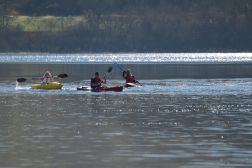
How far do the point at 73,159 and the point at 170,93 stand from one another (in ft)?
124

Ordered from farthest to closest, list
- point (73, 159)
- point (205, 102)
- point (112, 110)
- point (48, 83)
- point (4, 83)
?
1. point (4, 83)
2. point (48, 83)
3. point (205, 102)
4. point (112, 110)
5. point (73, 159)

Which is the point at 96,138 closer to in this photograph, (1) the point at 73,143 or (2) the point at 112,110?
(1) the point at 73,143

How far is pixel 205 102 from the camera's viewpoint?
60625mm

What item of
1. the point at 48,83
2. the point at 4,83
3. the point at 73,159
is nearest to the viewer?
the point at 73,159

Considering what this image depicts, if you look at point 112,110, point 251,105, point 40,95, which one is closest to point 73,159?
point 112,110

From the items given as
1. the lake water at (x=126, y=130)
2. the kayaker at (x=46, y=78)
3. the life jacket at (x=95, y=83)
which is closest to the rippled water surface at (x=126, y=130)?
the lake water at (x=126, y=130)

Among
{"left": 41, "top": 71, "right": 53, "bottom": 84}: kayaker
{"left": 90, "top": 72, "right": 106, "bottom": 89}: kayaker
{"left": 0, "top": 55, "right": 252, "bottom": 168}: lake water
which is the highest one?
{"left": 41, "top": 71, "right": 53, "bottom": 84}: kayaker

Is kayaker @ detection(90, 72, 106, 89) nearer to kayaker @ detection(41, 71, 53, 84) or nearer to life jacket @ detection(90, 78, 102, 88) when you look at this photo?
life jacket @ detection(90, 78, 102, 88)

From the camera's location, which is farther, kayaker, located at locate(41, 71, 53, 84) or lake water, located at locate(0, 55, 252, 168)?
kayaker, located at locate(41, 71, 53, 84)

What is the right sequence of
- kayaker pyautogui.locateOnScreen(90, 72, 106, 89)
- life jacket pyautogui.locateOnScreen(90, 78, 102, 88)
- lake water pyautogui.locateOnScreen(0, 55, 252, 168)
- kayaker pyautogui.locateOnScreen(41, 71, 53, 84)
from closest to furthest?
lake water pyautogui.locateOnScreen(0, 55, 252, 168) → kayaker pyautogui.locateOnScreen(90, 72, 106, 89) → life jacket pyautogui.locateOnScreen(90, 78, 102, 88) → kayaker pyautogui.locateOnScreen(41, 71, 53, 84)

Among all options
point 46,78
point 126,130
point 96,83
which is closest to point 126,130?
point 126,130

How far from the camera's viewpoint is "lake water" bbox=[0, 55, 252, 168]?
111 ft

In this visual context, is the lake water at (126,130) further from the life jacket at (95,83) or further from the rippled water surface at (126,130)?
the life jacket at (95,83)

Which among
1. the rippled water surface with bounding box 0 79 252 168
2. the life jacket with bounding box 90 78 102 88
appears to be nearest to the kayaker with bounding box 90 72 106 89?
the life jacket with bounding box 90 78 102 88
